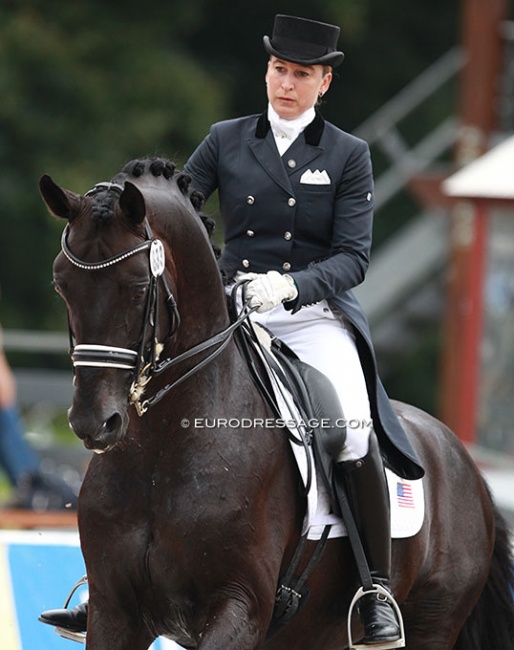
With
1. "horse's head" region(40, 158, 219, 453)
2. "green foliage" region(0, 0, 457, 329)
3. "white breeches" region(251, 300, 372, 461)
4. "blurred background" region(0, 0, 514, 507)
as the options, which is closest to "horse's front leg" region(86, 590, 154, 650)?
"horse's head" region(40, 158, 219, 453)

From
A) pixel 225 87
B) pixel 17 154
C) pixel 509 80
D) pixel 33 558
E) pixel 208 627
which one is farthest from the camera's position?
pixel 225 87

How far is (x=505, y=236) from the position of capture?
14.5 metres

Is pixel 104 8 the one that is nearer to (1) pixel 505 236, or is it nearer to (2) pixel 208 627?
(1) pixel 505 236

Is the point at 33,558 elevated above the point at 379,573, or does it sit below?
below

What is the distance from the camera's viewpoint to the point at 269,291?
18.0 ft

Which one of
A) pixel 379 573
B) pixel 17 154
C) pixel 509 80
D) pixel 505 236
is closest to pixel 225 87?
pixel 17 154

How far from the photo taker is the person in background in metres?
11.7

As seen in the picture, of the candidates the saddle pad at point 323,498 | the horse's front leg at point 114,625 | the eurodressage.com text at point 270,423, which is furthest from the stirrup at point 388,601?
the horse's front leg at point 114,625

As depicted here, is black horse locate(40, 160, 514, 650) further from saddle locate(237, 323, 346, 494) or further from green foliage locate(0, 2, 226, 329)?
green foliage locate(0, 2, 226, 329)

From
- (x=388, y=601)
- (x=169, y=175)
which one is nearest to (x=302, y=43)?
(x=169, y=175)

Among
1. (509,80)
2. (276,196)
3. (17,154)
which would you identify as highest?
(276,196)

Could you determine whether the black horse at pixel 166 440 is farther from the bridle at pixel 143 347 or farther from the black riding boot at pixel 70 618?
the black riding boot at pixel 70 618

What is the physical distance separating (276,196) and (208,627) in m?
1.66

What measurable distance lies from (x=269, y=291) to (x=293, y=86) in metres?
0.87
